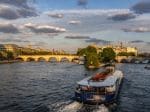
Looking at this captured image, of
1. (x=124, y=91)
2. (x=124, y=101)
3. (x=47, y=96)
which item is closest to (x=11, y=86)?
(x=47, y=96)

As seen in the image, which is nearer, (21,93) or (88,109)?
(88,109)

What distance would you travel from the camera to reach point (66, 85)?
6738 centimetres

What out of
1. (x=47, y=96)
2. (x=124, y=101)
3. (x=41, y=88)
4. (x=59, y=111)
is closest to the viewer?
(x=59, y=111)

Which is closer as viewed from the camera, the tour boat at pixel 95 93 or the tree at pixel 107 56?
the tour boat at pixel 95 93

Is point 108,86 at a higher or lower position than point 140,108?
higher

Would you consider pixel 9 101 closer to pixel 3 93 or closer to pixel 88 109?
pixel 3 93

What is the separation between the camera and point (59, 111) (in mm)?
40281

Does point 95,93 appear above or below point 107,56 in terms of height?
below

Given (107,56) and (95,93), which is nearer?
(95,93)

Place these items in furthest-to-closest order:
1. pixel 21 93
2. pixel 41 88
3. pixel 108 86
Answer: pixel 41 88 → pixel 21 93 → pixel 108 86

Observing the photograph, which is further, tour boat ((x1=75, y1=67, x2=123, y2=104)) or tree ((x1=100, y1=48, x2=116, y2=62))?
tree ((x1=100, y1=48, x2=116, y2=62))

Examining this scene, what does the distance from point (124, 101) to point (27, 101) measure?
12972mm

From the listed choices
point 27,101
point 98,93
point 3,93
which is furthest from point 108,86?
point 3,93

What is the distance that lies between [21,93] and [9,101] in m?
7.92
